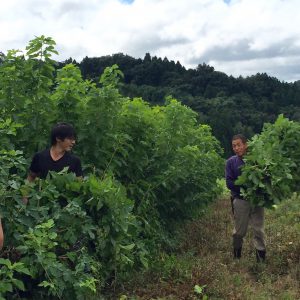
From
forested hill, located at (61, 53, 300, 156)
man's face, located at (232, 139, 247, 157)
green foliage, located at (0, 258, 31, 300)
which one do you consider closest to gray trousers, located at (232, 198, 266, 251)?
man's face, located at (232, 139, 247, 157)

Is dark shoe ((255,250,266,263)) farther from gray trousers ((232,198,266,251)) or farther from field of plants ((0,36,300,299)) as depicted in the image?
field of plants ((0,36,300,299))

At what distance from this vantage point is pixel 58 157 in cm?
447

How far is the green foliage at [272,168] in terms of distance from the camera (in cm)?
582

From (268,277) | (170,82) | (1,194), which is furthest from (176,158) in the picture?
(170,82)

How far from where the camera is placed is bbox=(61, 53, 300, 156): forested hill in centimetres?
4934

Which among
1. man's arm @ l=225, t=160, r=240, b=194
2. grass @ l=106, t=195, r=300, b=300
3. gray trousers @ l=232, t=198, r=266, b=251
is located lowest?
grass @ l=106, t=195, r=300, b=300

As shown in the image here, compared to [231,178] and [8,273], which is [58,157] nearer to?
[8,273]

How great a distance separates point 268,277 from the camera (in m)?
5.77

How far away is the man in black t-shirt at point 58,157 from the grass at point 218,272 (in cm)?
140

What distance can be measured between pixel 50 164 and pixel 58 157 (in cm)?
11

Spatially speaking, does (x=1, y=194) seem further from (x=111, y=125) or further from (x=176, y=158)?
(x=176, y=158)

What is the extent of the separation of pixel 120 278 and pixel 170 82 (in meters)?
53.6

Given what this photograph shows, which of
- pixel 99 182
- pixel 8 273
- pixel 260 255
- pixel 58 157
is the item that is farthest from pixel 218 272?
pixel 8 273

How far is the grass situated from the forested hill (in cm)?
3867
